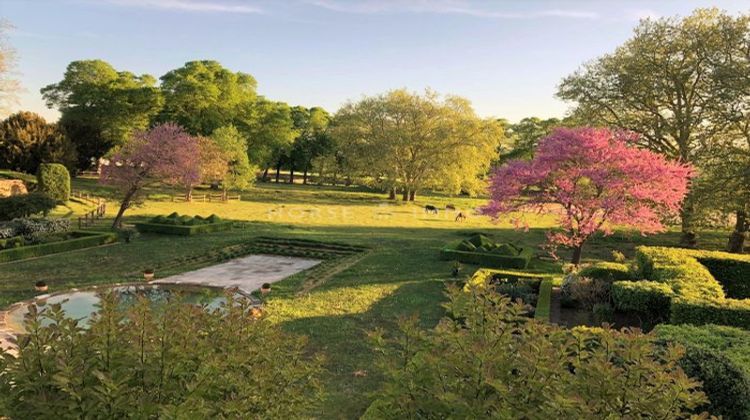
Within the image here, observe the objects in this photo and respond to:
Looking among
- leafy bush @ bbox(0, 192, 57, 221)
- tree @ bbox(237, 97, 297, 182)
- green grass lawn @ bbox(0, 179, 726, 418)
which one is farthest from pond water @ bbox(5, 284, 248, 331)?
tree @ bbox(237, 97, 297, 182)

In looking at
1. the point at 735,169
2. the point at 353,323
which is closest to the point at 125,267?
the point at 353,323

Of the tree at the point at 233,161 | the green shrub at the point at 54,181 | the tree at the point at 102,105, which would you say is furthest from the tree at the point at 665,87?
the tree at the point at 102,105

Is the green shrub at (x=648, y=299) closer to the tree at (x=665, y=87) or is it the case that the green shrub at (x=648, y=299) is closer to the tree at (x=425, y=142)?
the tree at (x=665, y=87)

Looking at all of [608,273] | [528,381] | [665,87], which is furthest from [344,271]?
[665,87]

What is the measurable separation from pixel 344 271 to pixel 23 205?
2066cm

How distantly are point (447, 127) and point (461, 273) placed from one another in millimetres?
36917

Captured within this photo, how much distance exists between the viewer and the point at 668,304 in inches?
486

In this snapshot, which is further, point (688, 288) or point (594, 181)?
point (594, 181)

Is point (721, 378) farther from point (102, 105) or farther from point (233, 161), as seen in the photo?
point (102, 105)

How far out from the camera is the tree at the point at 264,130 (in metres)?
62.9

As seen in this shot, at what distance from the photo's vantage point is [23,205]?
2648 cm

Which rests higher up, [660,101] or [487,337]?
[660,101]

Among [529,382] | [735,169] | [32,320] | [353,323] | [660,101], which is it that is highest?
[660,101]

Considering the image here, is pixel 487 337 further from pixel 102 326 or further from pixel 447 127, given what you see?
pixel 447 127
